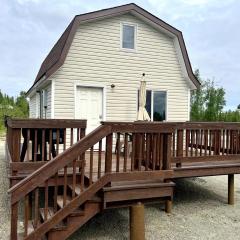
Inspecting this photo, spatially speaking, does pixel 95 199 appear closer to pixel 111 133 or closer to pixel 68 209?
pixel 68 209

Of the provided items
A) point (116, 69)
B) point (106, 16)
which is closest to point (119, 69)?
point (116, 69)

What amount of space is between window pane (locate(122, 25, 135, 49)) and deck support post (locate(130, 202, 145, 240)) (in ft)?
20.9

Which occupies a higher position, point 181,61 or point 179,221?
point 181,61

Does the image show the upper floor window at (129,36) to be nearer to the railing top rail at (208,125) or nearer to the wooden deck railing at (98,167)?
the railing top rail at (208,125)

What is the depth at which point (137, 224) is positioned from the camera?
4.62 m

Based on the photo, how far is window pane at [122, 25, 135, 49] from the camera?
9953mm

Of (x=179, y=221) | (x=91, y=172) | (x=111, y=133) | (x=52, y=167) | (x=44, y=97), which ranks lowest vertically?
(x=179, y=221)

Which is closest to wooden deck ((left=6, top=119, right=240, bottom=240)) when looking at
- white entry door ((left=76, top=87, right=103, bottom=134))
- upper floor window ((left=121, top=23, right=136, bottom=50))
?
white entry door ((left=76, top=87, right=103, bottom=134))

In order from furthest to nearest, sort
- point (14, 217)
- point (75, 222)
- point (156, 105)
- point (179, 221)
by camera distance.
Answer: point (156, 105), point (179, 221), point (75, 222), point (14, 217)

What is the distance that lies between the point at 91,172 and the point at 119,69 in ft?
19.0

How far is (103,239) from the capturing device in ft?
16.3

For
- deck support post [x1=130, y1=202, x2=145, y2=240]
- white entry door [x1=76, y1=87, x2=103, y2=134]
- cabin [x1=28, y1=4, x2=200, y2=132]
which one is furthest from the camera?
white entry door [x1=76, y1=87, x2=103, y2=134]

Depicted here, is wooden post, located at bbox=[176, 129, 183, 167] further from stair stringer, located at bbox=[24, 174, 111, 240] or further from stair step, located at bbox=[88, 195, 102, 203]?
stair step, located at bbox=[88, 195, 102, 203]

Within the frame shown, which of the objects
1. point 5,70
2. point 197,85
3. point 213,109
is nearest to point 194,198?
point 197,85
